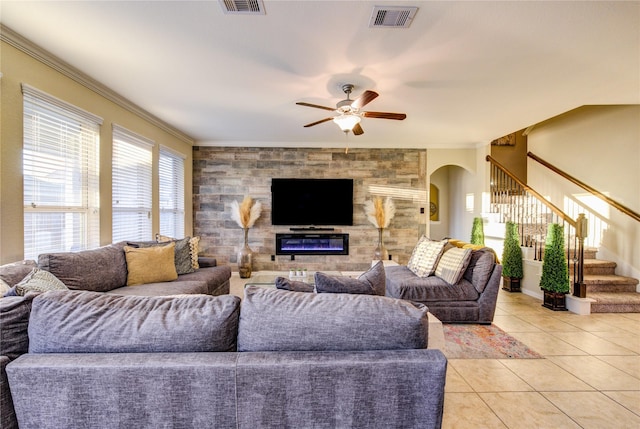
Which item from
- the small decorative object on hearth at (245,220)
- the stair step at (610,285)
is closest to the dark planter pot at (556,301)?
the stair step at (610,285)

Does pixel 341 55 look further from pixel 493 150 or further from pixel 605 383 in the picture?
pixel 493 150

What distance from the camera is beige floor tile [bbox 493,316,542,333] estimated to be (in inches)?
129

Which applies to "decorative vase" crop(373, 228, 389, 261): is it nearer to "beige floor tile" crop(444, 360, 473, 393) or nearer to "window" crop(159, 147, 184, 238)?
"beige floor tile" crop(444, 360, 473, 393)

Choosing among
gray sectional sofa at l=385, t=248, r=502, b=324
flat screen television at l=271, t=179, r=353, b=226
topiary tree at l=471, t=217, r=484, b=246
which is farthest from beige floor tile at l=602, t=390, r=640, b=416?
flat screen television at l=271, t=179, r=353, b=226

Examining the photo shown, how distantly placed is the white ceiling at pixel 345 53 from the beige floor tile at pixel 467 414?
8.53 ft

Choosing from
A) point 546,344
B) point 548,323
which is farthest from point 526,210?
point 546,344

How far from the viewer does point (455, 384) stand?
2.23 m

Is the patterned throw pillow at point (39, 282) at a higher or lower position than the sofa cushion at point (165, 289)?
higher

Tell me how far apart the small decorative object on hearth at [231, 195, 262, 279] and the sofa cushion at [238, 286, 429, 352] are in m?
4.54

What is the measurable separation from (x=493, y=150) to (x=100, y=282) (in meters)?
7.44

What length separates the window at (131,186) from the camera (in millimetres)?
3635

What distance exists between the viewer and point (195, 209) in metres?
5.90

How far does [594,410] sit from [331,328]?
83.0 inches

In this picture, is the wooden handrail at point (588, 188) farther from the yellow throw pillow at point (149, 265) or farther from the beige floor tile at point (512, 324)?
the yellow throw pillow at point (149, 265)
